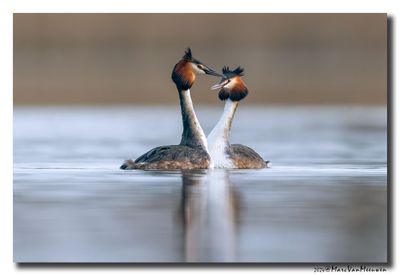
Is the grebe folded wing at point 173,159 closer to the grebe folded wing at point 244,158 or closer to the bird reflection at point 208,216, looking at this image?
the bird reflection at point 208,216

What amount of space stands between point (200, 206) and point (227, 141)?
363cm

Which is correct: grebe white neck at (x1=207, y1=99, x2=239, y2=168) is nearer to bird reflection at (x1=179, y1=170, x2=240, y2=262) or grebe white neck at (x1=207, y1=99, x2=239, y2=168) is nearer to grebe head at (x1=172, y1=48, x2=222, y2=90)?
bird reflection at (x1=179, y1=170, x2=240, y2=262)

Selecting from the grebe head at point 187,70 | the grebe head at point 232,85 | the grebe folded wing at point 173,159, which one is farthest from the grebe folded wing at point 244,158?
the grebe head at point 187,70

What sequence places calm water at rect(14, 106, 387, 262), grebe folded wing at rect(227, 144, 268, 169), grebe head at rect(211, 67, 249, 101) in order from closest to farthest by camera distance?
calm water at rect(14, 106, 387, 262), grebe folded wing at rect(227, 144, 268, 169), grebe head at rect(211, 67, 249, 101)

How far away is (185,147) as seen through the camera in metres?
17.6

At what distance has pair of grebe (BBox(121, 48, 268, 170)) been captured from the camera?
17.4 meters

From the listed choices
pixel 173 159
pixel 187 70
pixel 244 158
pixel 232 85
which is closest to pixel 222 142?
pixel 244 158

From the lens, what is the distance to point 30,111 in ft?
103

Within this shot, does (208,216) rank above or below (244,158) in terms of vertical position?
below

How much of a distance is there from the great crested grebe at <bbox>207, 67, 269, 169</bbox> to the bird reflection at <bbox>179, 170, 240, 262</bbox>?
56cm

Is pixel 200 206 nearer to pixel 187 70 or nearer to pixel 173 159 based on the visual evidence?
pixel 173 159

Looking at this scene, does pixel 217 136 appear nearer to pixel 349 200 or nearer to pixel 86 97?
pixel 349 200

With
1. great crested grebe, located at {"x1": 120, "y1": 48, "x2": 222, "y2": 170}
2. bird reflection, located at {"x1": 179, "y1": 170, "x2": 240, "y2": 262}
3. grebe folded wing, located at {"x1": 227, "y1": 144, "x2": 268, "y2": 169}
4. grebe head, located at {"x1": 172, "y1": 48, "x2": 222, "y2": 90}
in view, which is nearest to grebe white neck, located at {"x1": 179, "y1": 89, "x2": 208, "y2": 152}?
great crested grebe, located at {"x1": 120, "y1": 48, "x2": 222, "y2": 170}

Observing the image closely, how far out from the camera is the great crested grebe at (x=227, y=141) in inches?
706
